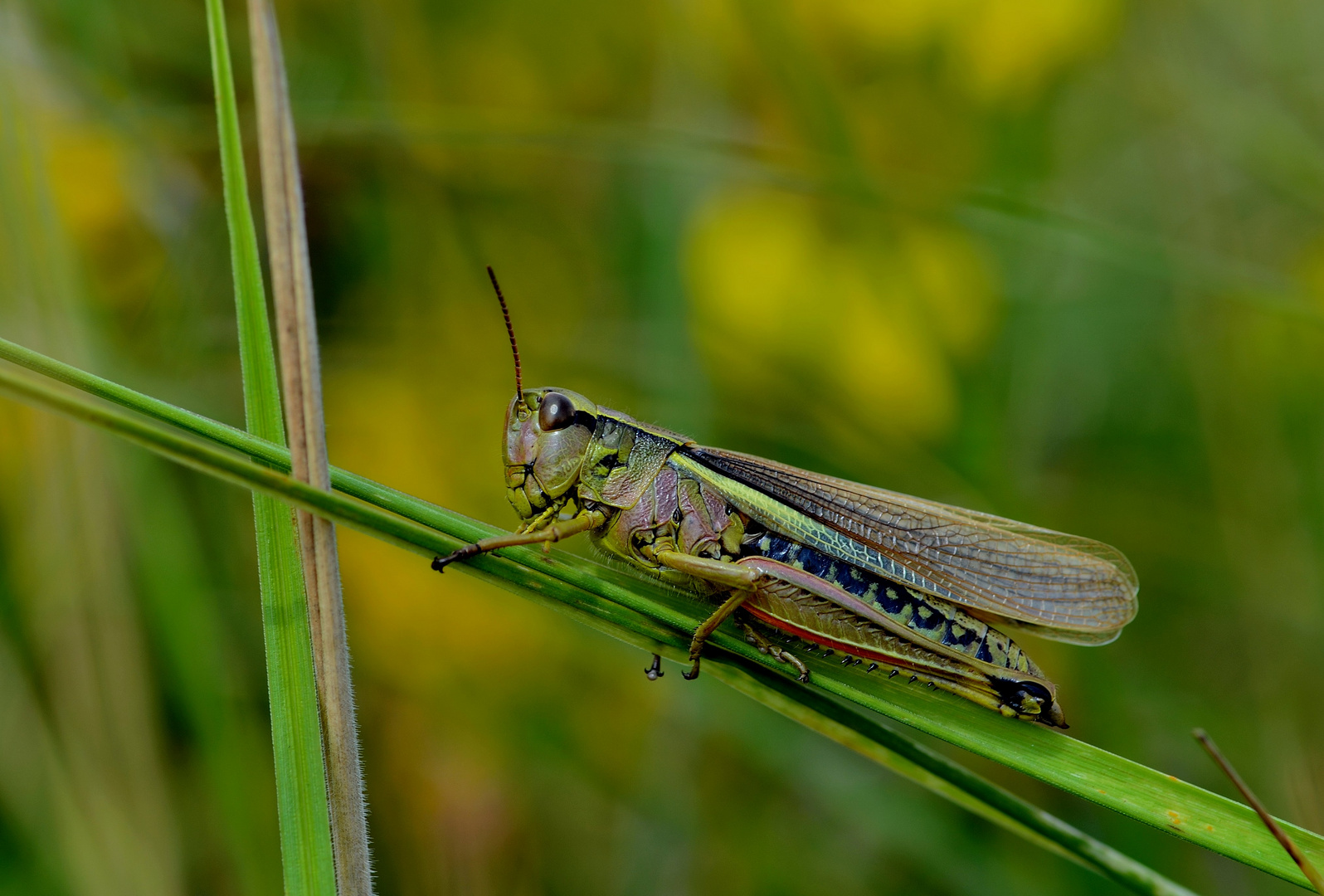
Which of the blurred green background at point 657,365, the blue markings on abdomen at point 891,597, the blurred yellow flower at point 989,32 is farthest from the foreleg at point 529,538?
the blurred yellow flower at point 989,32

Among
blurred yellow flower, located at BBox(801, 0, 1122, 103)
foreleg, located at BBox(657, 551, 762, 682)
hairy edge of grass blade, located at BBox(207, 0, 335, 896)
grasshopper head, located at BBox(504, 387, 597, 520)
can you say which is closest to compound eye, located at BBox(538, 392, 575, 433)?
grasshopper head, located at BBox(504, 387, 597, 520)

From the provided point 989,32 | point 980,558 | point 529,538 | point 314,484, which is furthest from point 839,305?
point 314,484

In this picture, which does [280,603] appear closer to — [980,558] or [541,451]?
[541,451]

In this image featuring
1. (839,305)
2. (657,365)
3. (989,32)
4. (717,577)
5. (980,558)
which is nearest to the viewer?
(717,577)

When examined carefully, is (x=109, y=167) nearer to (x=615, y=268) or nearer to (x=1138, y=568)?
(x=615, y=268)

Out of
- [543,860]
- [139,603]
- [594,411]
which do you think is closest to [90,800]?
[139,603]

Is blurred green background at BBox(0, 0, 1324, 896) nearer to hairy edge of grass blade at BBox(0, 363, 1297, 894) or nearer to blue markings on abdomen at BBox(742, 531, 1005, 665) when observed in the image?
blue markings on abdomen at BBox(742, 531, 1005, 665)
